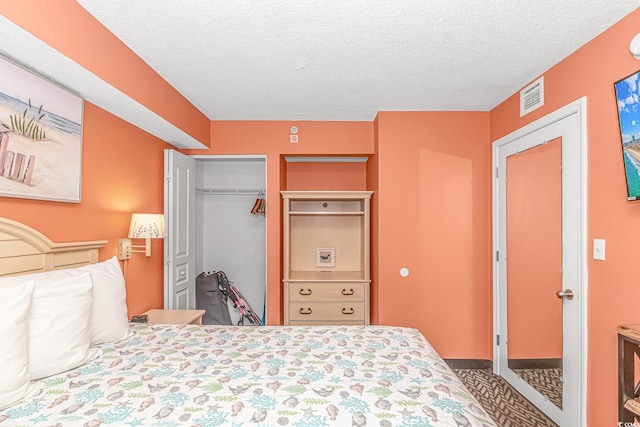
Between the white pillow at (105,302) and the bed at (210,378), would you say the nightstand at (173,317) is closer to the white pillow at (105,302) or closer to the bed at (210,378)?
the bed at (210,378)

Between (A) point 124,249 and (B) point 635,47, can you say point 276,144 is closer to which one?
(A) point 124,249

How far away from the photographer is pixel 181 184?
3441mm

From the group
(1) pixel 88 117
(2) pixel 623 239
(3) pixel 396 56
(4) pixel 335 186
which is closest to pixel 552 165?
(2) pixel 623 239

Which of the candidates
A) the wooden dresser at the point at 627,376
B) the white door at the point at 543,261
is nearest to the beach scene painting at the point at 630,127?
the white door at the point at 543,261

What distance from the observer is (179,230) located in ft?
Answer: 11.1

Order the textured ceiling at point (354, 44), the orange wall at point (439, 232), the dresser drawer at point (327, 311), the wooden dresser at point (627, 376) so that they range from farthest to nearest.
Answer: the dresser drawer at point (327, 311), the orange wall at point (439, 232), the textured ceiling at point (354, 44), the wooden dresser at point (627, 376)

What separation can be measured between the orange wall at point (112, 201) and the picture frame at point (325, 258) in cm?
176

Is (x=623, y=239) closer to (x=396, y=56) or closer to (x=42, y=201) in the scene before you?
(x=396, y=56)

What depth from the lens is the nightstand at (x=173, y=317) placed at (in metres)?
2.62

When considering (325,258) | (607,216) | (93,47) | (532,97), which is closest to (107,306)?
(93,47)

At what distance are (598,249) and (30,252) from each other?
10.4 ft

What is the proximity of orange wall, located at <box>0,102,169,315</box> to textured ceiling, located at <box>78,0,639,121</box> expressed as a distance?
0.59 meters

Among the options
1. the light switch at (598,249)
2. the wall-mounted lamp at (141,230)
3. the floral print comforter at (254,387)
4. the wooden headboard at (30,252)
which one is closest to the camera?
the floral print comforter at (254,387)

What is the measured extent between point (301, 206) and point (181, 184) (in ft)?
4.66
